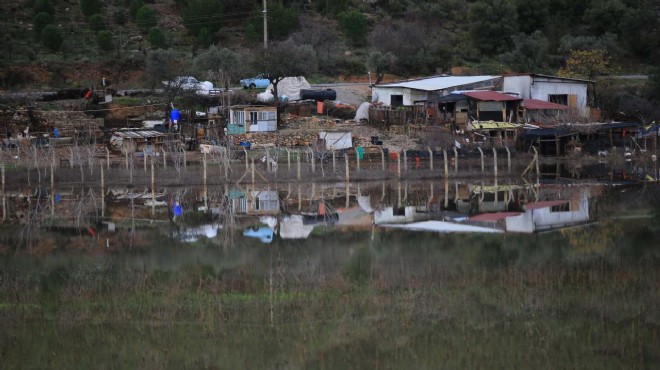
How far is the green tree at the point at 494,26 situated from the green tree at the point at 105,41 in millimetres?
24928

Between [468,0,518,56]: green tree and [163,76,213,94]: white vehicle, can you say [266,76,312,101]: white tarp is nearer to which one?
[163,76,213,94]: white vehicle

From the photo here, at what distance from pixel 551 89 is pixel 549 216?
25.2m

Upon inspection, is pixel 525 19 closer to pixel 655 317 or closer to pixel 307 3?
pixel 307 3

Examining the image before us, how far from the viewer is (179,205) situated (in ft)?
117

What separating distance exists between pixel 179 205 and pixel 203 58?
960 inches

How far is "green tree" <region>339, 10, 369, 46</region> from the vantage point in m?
72.4

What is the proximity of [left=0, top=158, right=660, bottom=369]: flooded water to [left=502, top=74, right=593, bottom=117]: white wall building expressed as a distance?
18086 mm

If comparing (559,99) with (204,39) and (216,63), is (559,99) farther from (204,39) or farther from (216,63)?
(204,39)

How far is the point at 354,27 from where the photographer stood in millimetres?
72375

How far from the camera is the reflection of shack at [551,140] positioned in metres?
46.6

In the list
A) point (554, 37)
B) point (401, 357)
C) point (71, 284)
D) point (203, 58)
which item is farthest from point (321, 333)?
point (554, 37)

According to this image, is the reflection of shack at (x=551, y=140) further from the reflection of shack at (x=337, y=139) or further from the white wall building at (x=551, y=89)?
the reflection of shack at (x=337, y=139)

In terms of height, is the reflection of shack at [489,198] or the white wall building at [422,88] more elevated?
the white wall building at [422,88]

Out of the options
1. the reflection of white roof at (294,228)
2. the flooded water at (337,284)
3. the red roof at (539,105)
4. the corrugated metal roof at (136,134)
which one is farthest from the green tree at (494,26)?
the reflection of white roof at (294,228)
